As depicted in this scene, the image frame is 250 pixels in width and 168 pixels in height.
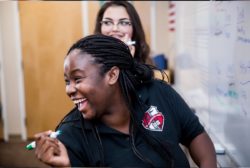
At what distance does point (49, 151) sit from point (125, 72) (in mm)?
361

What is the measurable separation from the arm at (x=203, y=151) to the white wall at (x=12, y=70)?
3.09 m

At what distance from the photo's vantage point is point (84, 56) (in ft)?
3.10

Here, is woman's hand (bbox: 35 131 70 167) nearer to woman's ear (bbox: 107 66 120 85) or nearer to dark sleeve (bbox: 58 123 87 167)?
dark sleeve (bbox: 58 123 87 167)

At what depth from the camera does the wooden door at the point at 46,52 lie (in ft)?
12.1

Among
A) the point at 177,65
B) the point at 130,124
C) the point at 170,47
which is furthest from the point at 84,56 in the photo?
the point at 170,47

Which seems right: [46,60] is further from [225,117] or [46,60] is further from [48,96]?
[225,117]

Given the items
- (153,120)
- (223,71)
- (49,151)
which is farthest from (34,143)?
(223,71)

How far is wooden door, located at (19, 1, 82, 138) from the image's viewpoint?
12.1ft

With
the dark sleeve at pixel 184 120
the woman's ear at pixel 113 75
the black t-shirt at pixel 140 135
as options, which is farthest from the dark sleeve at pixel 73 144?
the dark sleeve at pixel 184 120

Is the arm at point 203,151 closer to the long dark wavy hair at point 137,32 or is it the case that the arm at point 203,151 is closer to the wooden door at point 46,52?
the long dark wavy hair at point 137,32

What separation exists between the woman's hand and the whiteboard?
2.51 feet

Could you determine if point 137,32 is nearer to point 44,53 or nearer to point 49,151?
point 49,151

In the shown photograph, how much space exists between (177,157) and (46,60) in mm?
3014

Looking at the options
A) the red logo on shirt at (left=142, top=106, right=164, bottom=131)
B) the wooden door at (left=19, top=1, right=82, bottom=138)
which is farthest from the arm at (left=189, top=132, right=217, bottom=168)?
the wooden door at (left=19, top=1, right=82, bottom=138)
